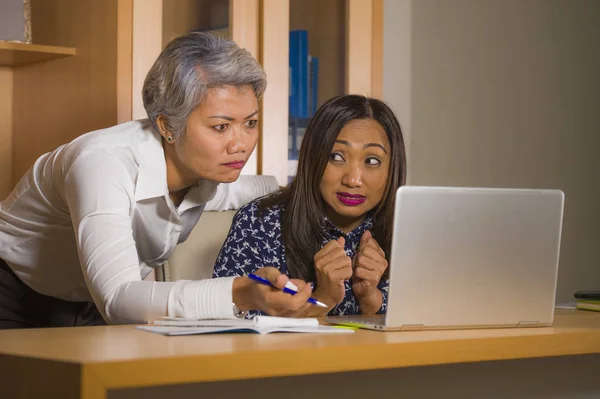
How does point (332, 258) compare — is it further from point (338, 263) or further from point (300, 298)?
point (300, 298)

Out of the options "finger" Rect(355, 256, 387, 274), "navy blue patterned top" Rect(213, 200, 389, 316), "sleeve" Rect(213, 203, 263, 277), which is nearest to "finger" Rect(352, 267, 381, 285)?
"finger" Rect(355, 256, 387, 274)

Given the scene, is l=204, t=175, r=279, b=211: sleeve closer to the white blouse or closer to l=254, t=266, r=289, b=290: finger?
the white blouse

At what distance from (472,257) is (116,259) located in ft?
1.87

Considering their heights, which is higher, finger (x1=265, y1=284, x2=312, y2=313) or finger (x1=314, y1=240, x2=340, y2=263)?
finger (x1=314, y1=240, x2=340, y2=263)

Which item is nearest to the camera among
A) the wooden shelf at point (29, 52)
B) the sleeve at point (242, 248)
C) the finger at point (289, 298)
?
the finger at point (289, 298)

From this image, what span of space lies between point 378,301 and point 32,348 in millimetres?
918

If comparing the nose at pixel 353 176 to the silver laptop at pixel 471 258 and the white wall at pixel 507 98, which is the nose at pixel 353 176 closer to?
the silver laptop at pixel 471 258

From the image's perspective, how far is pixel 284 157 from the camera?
2.52 metres

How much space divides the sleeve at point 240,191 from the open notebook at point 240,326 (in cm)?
79

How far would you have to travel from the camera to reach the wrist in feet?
4.32

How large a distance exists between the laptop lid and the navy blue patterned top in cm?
54

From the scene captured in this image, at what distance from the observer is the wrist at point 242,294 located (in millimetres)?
1315

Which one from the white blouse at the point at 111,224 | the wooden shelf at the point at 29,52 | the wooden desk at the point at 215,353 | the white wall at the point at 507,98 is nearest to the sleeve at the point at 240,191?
the white blouse at the point at 111,224

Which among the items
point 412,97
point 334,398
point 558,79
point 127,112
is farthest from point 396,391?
point 558,79
